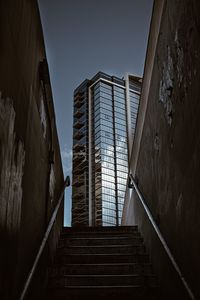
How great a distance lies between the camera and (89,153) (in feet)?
78.4

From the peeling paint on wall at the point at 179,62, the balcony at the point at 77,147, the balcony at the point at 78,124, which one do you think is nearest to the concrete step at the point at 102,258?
the peeling paint on wall at the point at 179,62

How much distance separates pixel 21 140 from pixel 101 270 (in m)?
2.05

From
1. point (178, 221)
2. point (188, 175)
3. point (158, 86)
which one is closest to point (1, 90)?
point (188, 175)

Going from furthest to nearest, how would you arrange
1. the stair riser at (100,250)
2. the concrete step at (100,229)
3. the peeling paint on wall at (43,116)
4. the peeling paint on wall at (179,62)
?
the concrete step at (100,229) → the stair riser at (100,250) → the peeling paint on wall at (43,116) → the peeling paint on wall at (179,62)

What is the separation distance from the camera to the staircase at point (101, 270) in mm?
3395

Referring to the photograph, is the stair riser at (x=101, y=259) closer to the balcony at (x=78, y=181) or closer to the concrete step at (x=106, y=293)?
the concrete step at (x=106, y=293)

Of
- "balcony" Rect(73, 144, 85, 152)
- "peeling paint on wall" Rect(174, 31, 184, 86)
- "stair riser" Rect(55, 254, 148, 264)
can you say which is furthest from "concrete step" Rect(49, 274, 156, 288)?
"balcony" Rect(73, 144, 85, 152)

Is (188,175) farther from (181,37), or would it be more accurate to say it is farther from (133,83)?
(133,83)

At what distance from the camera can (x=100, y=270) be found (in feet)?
12.6

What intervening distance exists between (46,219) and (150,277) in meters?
1.21

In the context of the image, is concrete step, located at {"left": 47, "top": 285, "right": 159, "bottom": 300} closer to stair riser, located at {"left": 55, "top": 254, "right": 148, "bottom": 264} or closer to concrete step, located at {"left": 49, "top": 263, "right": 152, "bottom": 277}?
concrete step, located at {"left": 49, "top": 263, "right": 152, "bottom": 277}

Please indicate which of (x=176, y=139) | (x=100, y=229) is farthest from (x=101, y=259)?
(x=176, y=139)

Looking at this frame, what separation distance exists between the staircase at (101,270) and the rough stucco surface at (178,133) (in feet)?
2.07

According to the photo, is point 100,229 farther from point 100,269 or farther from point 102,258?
point 100,269
